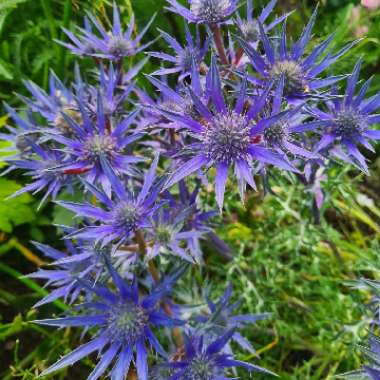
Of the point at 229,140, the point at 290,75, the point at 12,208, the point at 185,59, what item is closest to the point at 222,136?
the point at 229,140

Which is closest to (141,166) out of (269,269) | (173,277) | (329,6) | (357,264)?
(269,269)

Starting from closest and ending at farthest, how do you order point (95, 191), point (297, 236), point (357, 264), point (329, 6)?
point (95, 191)
point (357, 264)
point (297, 236)
point (329, 6)

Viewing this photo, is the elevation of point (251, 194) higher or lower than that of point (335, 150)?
lower

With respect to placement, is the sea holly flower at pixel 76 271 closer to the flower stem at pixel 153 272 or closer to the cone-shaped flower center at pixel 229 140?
the flower stem at pixel 153 272

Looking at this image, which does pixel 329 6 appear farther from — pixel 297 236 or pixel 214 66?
pixel 214 66

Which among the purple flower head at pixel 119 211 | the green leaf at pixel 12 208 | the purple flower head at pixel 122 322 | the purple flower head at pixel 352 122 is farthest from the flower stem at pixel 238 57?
the green leaf at pixel 12 208
